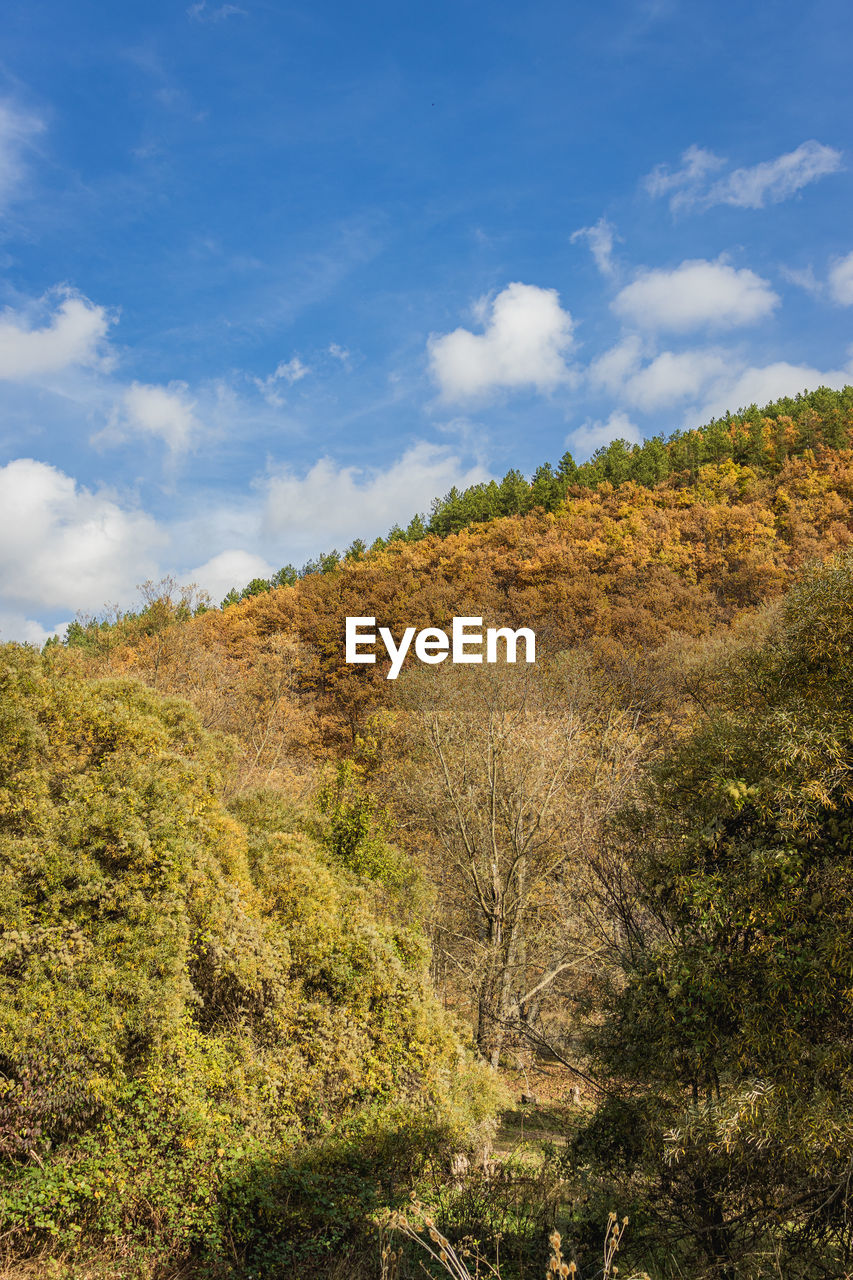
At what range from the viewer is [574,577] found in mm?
34625

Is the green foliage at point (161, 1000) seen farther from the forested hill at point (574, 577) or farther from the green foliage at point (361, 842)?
Answer: the forested hill at point (574, 577)

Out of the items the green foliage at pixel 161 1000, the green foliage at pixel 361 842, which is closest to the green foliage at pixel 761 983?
the green foliage at pixel 161 1000

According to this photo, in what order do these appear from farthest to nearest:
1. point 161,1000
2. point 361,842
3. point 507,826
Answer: point 507,826
point 361,842
point 161,1000

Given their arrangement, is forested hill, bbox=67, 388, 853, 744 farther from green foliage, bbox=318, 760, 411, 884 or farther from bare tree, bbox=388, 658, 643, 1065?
green foliage, bbox=318, 760, 411, 884

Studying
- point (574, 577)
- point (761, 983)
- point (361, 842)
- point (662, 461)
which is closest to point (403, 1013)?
point (361, 842)

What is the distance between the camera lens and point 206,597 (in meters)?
30.3

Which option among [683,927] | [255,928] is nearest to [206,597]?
[255,928]

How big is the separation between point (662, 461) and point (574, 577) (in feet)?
47.9

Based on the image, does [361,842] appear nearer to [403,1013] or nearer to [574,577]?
[403,1013]

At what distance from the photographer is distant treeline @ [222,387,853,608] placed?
43.0 meters

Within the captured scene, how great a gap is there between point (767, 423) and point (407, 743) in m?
37.0

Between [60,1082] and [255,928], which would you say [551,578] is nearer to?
[255,928]

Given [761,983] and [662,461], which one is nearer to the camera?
[761,983]

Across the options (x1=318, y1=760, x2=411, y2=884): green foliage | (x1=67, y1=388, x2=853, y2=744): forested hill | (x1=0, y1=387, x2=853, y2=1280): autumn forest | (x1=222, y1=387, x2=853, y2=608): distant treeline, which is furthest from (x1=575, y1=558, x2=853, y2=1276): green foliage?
(x1=222, y1=387, x2=853, y2=608): distant treeline
